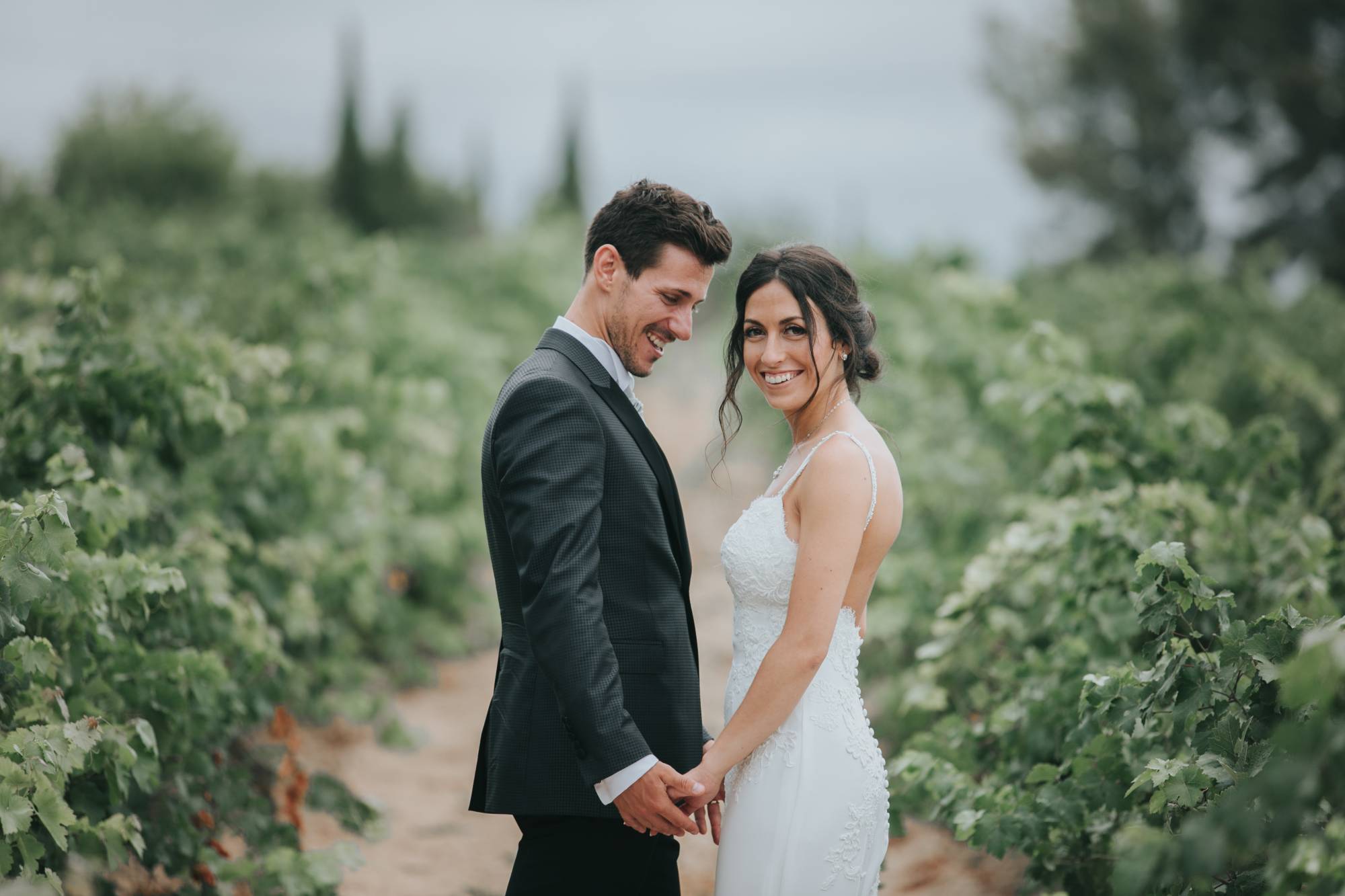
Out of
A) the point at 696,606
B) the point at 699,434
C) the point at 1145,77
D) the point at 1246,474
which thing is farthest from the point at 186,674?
the point at 1145,77

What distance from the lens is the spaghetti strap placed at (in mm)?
2766

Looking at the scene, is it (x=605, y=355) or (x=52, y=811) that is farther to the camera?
(x=605, y=355)

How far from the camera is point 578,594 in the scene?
247 cm

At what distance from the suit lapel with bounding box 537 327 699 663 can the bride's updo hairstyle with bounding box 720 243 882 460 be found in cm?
43

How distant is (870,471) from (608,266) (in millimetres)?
829

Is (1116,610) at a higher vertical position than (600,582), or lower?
lower

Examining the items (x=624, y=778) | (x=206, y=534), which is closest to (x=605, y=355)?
(x=624, y=778)

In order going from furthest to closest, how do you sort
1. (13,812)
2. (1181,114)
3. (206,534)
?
(1181,114) < (206,534) < (13,812)

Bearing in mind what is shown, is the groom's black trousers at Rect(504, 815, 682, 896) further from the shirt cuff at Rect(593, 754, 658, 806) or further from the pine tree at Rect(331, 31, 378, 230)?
the pine tree at Rect(331, 31, 378, 230)

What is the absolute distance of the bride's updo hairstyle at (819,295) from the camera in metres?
2.92

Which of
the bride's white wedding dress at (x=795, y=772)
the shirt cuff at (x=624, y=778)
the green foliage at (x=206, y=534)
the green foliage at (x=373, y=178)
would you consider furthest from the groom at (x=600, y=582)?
the green foliage at (x=373, y=178)

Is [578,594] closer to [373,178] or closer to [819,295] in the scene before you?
[819,295]

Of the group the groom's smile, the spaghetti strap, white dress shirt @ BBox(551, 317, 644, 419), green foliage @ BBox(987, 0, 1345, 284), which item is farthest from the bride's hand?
green foliage @ BBox(987, 0, 1345, 284)

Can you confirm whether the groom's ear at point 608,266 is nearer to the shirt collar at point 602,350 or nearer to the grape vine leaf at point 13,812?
the shirt collar at point 602,350
